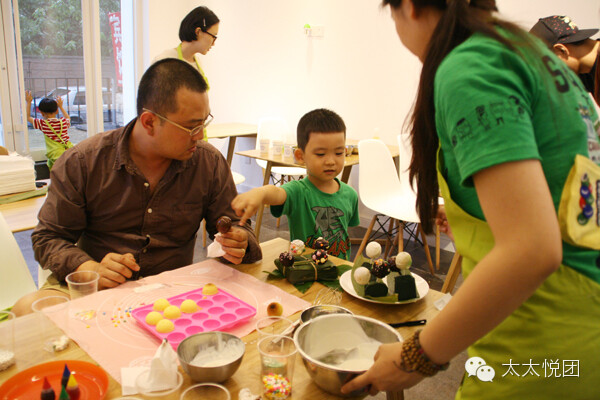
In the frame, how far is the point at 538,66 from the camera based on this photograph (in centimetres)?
72

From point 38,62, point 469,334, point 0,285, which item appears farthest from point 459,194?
point 38,62

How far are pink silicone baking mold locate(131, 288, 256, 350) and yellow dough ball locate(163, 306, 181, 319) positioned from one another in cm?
1

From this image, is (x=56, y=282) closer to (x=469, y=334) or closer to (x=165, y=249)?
(x=165, y=249)

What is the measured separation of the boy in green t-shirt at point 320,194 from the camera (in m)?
1.98

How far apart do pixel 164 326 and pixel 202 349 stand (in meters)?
0.16

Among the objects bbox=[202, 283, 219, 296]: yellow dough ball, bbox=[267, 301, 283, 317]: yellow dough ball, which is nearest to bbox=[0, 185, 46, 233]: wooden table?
bbox=[202, 283, 219, 296]: yellow dough ball

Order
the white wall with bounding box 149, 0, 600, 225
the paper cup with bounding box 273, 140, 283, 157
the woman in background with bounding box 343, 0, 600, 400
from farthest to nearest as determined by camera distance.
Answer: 1. the white wall with bounding box 149, 0, 600, 225
2. the paper cup with bounding box 273, 140, 283, 157
3. the woman in background with bounding box 343, 0, 600, 400

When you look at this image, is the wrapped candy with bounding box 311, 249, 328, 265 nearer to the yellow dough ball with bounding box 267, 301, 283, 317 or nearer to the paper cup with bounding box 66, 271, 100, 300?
the yellow dough ball with bounding box 267, 301, 283, 317

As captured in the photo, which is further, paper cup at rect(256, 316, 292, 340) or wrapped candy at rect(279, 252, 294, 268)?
wrapped candy at rect(279, 252, 294, 268)

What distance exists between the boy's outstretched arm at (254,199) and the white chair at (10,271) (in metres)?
0.92

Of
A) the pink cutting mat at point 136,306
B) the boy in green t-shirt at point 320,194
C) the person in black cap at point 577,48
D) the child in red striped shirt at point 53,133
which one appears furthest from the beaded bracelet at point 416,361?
the child in red striped shirt at point 53,133

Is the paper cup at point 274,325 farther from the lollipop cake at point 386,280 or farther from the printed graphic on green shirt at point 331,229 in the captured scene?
the printed graphic on green shirt at point 331,229

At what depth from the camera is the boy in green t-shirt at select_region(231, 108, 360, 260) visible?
6.50 ft

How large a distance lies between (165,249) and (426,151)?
119 cm
